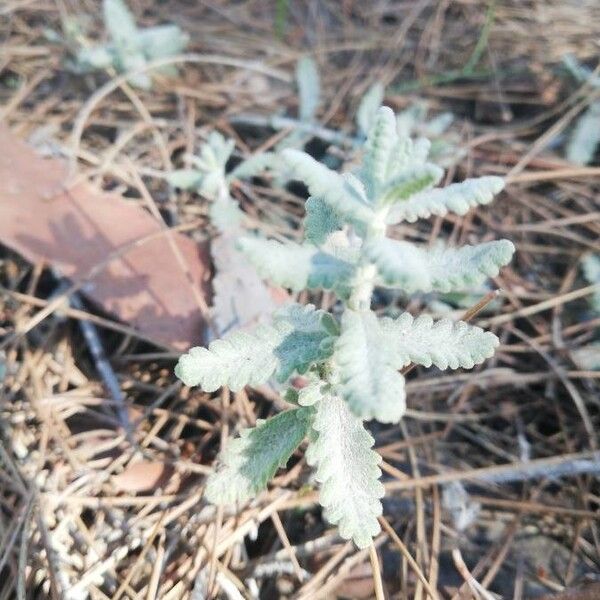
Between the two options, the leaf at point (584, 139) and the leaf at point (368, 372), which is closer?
the leaf at point (368, 372)

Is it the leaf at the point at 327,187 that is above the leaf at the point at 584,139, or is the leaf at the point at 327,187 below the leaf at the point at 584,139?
above

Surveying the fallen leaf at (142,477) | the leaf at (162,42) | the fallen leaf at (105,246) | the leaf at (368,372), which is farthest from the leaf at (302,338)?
the leaf at (162,42)

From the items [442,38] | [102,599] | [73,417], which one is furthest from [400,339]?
[442,38]

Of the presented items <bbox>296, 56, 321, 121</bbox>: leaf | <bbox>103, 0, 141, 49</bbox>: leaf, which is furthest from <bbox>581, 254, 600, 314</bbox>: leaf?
<bbox>103, 0, 141, 49</bbox>: leaf

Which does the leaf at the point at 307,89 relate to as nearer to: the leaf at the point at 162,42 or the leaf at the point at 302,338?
the leaf at the point at 162,42

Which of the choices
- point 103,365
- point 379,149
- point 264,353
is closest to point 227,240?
point 103,365

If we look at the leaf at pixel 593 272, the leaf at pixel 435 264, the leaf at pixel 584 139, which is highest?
the leaf at pixel 435 264

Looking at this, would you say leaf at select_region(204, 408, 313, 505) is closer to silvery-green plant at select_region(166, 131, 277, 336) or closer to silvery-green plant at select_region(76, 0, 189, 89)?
silvery-green plant at select_region(166, 131, 277, 336)
